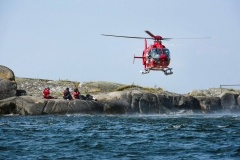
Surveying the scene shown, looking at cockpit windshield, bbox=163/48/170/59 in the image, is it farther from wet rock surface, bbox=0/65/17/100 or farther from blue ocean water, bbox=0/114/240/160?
blue ocean water, bbox=0/114/240/160

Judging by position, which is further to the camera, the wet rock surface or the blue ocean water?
the wet rock surface

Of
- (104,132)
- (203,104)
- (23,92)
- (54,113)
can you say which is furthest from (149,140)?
(203,104)

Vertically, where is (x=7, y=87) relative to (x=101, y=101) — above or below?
above

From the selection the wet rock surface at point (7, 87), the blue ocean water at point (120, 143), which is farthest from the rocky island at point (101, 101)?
the blue ocean water at point (120, 143)

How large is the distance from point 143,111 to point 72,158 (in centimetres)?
3329

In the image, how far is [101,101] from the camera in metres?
48.3

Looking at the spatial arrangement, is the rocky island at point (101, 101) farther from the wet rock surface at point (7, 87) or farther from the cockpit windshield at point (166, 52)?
the cockpit windshield at point (166, 52)

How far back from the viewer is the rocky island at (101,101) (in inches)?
1789

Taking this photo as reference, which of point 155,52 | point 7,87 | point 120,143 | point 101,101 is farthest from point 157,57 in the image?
point 120,143

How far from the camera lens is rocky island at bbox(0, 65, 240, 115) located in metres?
45.4

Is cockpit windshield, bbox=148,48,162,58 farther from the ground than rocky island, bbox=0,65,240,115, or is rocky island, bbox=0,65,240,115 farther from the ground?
cockpit windshield, bbox=148,48,162,58

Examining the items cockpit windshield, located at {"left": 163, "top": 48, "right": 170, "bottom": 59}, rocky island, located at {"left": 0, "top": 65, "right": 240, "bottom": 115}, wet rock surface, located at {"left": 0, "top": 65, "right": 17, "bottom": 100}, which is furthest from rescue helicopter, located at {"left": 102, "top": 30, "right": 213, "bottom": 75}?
wet rock surface, located at {"left": 0, "top": 65, "right": 17, "bottom": 100}

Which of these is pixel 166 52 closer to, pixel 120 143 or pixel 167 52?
pixel 167 52

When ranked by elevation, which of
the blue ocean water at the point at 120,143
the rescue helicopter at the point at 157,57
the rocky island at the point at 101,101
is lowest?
the blue ocean water at the point at 120,143
